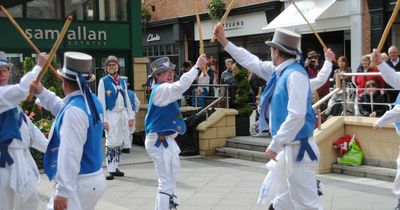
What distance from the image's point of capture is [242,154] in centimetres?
1184

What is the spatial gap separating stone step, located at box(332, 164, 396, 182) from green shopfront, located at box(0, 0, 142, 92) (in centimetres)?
780

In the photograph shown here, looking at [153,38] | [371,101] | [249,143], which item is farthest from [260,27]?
[371,101]

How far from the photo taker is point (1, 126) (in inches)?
199

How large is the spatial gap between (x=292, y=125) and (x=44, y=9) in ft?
38.2

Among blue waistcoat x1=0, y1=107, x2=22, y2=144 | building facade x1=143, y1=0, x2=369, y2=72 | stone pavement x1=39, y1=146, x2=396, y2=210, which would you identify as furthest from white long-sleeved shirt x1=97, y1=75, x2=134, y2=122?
building facade x1=143, y1=0, x2=369, y2=72

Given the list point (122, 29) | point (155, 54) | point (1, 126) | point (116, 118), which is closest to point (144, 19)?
point (155, 54)

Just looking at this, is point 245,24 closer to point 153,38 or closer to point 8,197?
point 153,38

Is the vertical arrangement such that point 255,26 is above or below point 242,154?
above

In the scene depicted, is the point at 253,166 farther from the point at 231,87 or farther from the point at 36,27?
the point at 36,27

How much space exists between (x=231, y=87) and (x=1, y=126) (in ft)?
28.2

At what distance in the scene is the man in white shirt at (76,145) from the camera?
4203 millimetres

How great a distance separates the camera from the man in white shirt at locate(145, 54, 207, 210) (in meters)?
6.46

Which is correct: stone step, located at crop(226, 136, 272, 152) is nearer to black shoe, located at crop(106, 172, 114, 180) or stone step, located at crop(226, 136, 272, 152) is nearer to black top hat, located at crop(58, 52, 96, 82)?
black shoe, located at crop(106, 172, 114, 180)

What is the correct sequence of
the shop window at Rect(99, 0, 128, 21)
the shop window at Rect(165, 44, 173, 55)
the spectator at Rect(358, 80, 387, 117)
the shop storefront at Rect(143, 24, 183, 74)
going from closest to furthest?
the spectator at Rect(358, 80, 387, 117), the shop window at Rect(99, 0, 128, 21), the shop storefront at Rect(143, 24, 183, 74), the shop window at Rect(165, 44, 173, 55)
